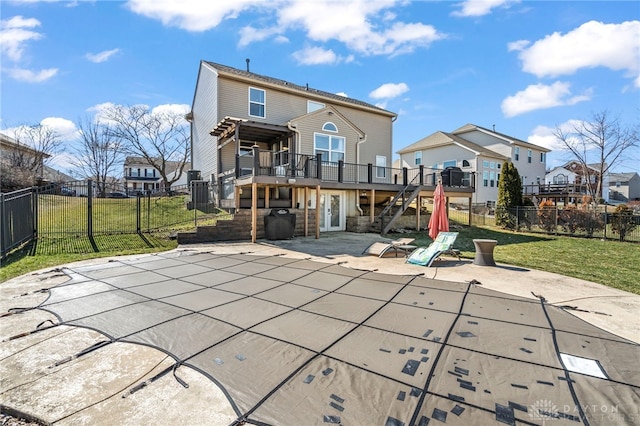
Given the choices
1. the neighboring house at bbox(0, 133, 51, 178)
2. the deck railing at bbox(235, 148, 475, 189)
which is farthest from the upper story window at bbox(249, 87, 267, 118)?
the neighboring house at bbox(0, 133, 51, 178)

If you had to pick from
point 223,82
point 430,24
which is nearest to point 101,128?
point 223,82

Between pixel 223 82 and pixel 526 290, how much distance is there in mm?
14970

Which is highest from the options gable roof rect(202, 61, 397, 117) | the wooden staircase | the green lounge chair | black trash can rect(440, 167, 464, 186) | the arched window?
gable roof rect(202, 61, 397, 117)

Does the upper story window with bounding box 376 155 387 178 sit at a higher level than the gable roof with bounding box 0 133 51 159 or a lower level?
lower

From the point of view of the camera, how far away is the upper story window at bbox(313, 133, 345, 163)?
15566 mm

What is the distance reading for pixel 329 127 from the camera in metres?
15.9

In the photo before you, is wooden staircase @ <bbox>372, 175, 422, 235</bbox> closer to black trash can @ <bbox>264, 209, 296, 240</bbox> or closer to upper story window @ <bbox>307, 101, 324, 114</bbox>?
black trash can @ <bbox>264, 209, 296, 240</bbox>

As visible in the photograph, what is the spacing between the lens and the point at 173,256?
8.73 metres

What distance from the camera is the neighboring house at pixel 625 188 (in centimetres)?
4900

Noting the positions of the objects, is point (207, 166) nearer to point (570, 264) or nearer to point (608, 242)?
point (570, 264)

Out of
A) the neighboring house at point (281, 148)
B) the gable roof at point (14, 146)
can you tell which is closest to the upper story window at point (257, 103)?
the neighboring house at point (281, 148)

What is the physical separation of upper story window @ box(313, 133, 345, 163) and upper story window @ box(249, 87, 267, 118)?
3.28m

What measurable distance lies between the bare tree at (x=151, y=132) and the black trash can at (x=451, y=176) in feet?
72.9

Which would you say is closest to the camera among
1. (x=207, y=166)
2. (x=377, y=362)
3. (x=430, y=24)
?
(x=377, y=362)
